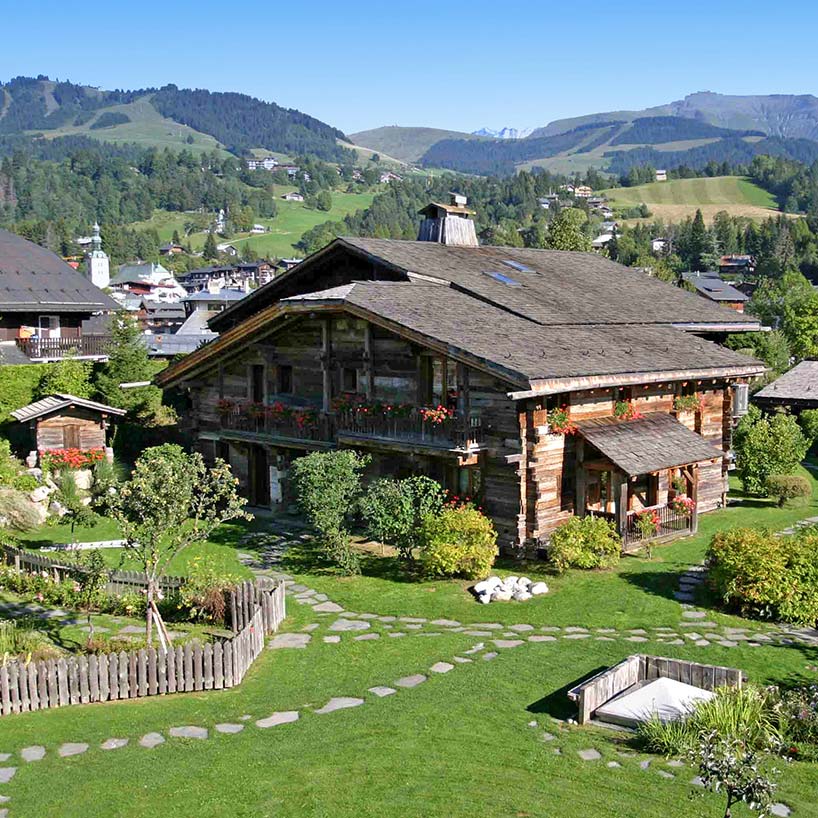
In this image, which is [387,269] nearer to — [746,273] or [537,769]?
[537,769]

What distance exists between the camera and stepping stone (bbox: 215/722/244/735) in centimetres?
1515

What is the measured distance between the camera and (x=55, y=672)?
16219 millimetres

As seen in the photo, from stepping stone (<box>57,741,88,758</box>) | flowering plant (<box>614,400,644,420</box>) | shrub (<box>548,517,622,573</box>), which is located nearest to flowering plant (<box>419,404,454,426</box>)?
shrub (<box>548,517,622,573</box>)

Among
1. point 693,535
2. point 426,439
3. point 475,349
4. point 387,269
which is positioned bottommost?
point 693,535

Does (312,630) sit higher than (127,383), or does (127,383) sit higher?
(127,383)

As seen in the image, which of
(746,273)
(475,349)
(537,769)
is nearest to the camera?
(537,769)

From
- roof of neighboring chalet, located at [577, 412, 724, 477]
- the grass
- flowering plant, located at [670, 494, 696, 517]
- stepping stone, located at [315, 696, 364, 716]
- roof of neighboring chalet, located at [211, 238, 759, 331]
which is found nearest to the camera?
the grass

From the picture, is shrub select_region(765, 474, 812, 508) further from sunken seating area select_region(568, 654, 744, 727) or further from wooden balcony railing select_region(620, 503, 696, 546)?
sunken seating area select_region(568, 654, 744, 727)

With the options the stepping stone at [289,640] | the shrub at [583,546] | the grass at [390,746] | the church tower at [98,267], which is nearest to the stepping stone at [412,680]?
the grass at [390,746]

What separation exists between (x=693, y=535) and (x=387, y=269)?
12.6 metres

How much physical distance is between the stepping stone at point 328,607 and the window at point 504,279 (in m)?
15.1

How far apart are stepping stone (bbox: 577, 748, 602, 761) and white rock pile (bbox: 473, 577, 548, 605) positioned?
8.00m

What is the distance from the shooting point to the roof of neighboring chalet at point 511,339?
987 inches

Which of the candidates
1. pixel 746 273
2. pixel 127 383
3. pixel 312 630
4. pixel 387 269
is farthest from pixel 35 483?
pixel 746 273
